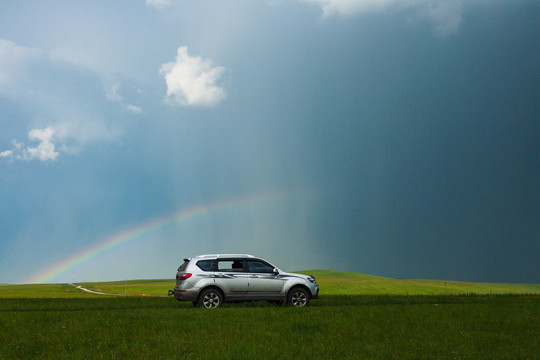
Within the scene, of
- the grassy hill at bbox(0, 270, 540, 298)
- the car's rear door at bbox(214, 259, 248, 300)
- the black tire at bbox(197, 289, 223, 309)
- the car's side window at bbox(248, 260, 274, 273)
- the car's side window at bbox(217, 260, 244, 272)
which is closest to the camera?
the black tire at bbox(197, 289, 223, 309)

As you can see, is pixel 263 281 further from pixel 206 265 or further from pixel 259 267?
pixel 206 265

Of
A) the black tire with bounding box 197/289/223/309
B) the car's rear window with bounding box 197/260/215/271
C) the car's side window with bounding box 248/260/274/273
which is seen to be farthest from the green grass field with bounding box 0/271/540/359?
the car's side window with bounding box 248/260/274/273

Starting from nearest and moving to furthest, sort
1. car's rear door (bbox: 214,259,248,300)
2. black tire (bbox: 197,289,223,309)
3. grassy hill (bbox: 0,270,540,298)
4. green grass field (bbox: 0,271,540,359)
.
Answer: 1. green grass field (bbox: 0,271,540,359)
2. black tire (bbox: 197,289,223,309)
3. car's rear door (bbox: 214,259,248,300)
4. grassy hill (bbox: 0,270,540,298)

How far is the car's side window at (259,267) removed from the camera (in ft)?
63.4

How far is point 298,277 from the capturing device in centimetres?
1972

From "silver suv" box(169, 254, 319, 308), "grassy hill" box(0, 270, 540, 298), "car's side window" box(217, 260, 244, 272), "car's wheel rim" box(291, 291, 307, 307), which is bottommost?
"grassy hill" box(0, 270, 540, 298)

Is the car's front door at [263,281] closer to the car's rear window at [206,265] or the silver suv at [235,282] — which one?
the silver suv at [235,282]

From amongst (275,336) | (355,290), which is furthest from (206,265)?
(355,290)

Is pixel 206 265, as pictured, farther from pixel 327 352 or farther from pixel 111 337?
pixel 327 352

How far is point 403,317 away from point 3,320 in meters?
11.6

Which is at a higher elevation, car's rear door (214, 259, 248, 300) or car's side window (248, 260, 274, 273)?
car's side window (248, 260, 274, 273)

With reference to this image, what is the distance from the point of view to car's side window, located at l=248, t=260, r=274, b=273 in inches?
760

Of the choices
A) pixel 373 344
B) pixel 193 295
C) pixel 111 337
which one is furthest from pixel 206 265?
pixel 373 344

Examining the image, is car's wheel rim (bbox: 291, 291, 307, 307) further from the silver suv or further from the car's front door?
the car's front door
